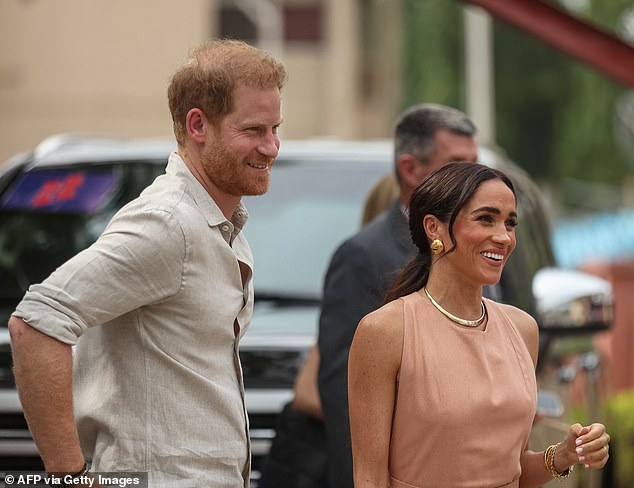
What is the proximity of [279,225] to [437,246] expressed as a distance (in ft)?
8.75

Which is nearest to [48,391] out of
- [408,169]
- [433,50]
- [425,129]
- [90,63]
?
[408,169]

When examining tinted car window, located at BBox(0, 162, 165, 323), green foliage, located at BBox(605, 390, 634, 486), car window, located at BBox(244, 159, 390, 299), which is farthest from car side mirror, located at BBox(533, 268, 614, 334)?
green foliage, located at BBox(605, 390, 634, 486)

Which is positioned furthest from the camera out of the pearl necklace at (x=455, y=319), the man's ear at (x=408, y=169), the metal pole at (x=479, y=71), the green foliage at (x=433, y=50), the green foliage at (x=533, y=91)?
the green foliage at (x=433, y=50)

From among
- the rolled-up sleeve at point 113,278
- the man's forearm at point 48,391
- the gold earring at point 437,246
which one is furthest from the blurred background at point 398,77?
the man's forearm at point 48,391

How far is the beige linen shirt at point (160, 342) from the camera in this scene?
3.05 meters

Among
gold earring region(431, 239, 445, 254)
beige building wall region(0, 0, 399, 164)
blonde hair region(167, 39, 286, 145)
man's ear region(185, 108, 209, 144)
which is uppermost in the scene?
blonde hair region(167, 39, 286, 145)

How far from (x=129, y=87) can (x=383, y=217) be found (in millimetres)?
18139

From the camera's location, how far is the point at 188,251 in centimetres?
315

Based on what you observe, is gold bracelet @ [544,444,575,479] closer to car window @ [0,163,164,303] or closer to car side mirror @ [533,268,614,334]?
car side mirror @ [533,268,614,334]

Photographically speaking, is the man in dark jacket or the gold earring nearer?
the gold earring

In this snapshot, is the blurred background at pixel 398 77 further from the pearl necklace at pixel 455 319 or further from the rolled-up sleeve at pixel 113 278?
the rolled-up sleeve at pixel 113 278

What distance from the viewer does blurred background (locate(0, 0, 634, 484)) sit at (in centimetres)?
1296

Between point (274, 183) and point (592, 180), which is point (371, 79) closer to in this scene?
point (592, 180)

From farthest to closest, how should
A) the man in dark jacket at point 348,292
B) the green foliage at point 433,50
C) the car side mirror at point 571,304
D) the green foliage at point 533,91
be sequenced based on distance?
the green foliage at point 433,50, the green foliage at point 533,91, the car side mirror at point 571,304, the man in dark jacket at point 348,292
